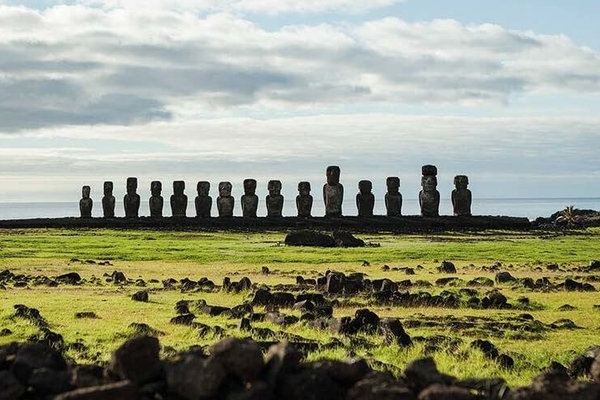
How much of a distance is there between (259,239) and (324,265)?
631 inches

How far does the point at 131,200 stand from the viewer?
66562 millimetres

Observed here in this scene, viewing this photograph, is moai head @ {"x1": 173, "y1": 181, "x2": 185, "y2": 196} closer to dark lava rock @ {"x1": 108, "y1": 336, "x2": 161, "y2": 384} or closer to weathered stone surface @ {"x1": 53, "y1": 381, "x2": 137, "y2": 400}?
dark lava rock @ {"x1": 108, "y1": 336, "x2": 161, "y2": 384}

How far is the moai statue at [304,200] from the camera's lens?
209ft

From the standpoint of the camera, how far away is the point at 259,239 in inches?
1929

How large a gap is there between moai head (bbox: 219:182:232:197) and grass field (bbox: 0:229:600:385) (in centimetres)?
1378

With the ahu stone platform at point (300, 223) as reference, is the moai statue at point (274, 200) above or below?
above

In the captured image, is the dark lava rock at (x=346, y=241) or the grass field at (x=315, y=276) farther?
the dark lava rock at (x=346, y=241)

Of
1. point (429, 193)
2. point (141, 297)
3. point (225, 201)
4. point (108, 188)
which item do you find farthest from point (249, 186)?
point (141, 297)

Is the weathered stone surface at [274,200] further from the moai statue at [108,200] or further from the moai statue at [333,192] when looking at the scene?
the moai statue at [108,200]

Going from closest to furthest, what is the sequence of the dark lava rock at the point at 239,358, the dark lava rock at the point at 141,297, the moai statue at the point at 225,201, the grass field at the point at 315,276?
the dark lava rock at the point at 239,358 < the grass field at the point at 315,276 < the dark lava rock at the point at 141,297 < the moai statue at the point at 225,201

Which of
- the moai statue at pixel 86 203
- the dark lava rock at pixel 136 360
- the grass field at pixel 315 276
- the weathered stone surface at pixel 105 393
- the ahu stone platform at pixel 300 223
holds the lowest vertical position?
the grass field at pixel 315 276

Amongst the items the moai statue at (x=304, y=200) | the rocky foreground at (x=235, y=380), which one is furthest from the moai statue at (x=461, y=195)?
the rocky foreground at (x=235, y=380)

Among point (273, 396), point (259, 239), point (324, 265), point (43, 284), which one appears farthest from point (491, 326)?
point (259, 239)

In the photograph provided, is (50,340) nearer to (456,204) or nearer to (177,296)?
(177,296)
